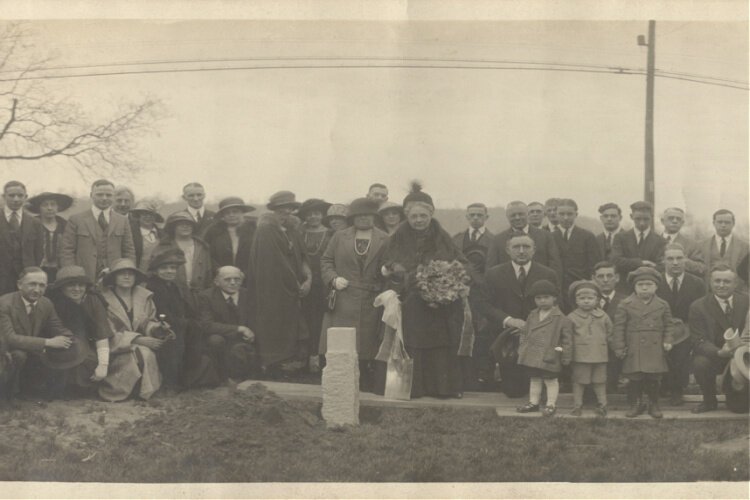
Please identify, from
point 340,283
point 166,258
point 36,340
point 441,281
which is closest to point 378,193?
point 340,283

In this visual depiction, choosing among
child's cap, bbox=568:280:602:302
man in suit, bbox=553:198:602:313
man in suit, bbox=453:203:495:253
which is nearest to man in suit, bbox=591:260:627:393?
child's cap, bbox=568:280:602:302

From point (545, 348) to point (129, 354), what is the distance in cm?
327

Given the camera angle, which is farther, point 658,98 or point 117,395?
point 658,98

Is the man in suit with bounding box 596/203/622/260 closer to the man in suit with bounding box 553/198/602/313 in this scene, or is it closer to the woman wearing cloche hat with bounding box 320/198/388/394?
the man in suit with bounding box 553/198/602/313

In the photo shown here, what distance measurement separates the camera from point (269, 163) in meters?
7.38

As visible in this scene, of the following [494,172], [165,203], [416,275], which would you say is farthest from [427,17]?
[165,203]

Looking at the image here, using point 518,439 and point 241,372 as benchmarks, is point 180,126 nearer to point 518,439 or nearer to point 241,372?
point 241,372

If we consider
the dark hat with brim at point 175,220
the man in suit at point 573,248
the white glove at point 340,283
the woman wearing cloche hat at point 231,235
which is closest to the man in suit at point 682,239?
the man in suit at point 573,248

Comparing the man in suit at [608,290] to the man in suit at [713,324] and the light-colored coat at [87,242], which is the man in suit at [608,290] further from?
the light-colored coat at [87,242]

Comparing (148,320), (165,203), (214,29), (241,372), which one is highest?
(214,29)

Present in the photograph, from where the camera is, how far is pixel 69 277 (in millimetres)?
6504

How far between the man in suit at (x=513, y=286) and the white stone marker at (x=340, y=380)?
1353 millimetres

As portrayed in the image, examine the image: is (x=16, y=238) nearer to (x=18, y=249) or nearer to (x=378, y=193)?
(x=18, y=249)

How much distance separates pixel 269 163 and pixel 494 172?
6.54 feet
